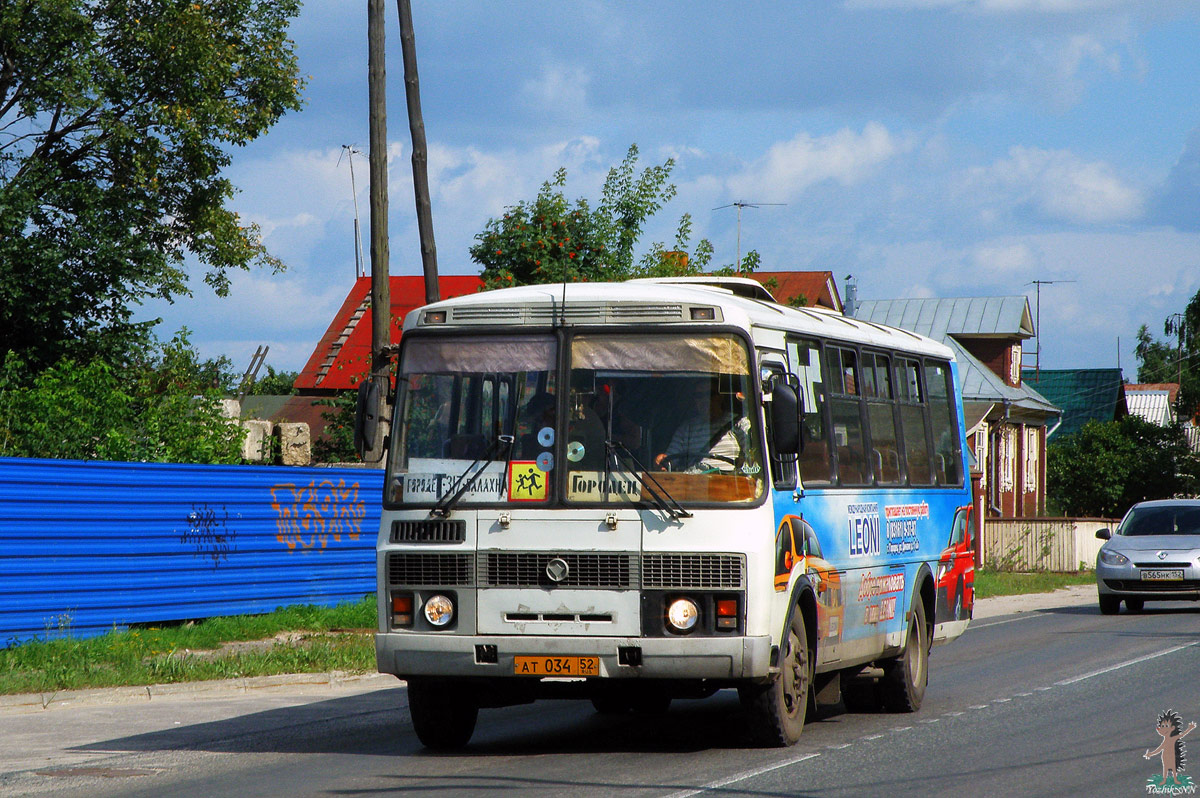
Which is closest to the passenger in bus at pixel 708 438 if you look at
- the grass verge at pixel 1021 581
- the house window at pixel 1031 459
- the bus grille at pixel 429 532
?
the bus grille at pixel 429 532

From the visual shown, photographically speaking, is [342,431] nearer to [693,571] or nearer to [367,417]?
[367,417]

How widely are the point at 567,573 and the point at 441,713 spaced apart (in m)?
1.54

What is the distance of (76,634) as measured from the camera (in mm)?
14539

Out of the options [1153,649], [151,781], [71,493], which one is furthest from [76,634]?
[1153,649]

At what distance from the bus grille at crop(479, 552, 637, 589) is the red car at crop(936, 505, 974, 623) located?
4925mm

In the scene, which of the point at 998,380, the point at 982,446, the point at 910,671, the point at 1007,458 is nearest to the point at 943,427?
the point at 910,671

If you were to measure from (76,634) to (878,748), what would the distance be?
8.31m

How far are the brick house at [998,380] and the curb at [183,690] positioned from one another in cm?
4075

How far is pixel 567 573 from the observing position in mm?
8766

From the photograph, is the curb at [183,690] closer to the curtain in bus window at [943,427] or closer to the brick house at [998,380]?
the curtain in bus window at [943,427]

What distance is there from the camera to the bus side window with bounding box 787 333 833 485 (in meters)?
9.82

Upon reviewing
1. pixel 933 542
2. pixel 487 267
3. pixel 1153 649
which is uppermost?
pixel 487 267

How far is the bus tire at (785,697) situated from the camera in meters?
9.18

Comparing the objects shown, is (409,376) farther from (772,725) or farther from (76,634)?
(76,634)
